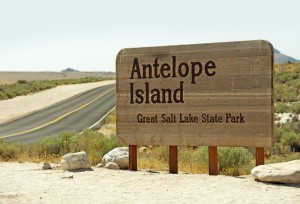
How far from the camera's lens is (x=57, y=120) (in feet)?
99.1

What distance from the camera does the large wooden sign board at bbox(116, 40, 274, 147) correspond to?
9836 millimetres

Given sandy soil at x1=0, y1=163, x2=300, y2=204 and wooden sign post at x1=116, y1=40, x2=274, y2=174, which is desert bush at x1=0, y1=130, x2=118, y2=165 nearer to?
wooden sign post at x1=116, y1=40, x2=274, y2=174

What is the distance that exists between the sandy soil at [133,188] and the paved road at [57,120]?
11511mm

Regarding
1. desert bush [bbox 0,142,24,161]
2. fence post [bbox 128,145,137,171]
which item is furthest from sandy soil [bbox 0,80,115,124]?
fence post [bbox 128,145,137,171]

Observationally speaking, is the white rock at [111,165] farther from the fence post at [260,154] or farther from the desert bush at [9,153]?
the desert bush at [9,153]

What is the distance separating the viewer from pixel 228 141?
10086 millimetres

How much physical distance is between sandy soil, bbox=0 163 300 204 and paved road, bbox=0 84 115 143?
11511mm

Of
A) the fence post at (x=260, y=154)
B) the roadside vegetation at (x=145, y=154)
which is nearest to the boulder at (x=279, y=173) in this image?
the fence post at (x=260, y=154)

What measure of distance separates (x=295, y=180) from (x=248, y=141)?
1574 millimetres

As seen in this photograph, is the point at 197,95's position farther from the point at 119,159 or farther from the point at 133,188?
the point at 133,188

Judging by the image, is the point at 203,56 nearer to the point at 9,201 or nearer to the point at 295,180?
the point at 295,180

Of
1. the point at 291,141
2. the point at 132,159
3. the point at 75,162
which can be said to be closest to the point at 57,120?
the point at 291,141

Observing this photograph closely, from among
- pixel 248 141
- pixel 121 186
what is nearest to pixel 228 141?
pixel 248 141

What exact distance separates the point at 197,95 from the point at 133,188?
279 centimetres
